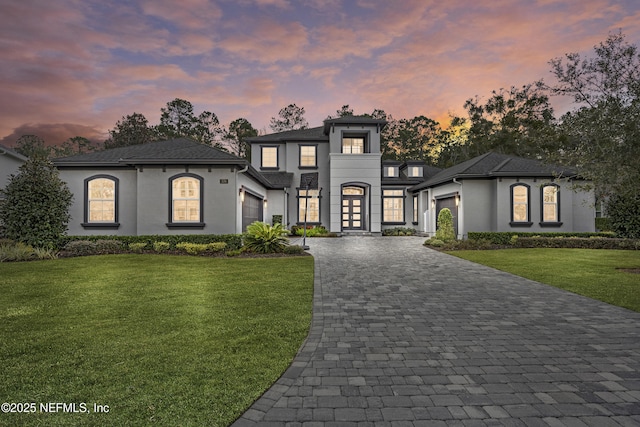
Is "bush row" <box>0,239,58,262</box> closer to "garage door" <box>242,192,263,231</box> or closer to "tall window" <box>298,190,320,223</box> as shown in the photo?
"garage door" <box>242,192,263,231</box>

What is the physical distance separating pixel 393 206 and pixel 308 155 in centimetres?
777

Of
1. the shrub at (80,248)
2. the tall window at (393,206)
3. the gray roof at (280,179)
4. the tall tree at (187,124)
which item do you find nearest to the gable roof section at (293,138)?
the gray roof at (280,179)

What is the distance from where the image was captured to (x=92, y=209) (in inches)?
571

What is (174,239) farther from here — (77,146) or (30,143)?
(30,143)

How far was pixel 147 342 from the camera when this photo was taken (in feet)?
12.6

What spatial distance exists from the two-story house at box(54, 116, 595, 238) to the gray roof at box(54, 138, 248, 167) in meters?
0.04

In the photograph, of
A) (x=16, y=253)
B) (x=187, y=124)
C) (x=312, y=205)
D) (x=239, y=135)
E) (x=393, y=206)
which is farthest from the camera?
(x=187, y=124)

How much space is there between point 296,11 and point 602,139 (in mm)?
12873

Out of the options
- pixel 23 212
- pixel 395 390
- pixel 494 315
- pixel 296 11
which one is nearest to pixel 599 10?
pixel 296 11

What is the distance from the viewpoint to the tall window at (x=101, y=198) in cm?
1449

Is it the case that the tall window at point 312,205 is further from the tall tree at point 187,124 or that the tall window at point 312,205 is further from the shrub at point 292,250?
the tall tree at point 187,124

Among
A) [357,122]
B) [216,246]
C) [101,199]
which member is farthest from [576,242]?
[101,199]

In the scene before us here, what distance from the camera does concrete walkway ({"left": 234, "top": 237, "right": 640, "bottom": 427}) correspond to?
2.47 m

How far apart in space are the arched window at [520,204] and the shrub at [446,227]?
3.86 meters
